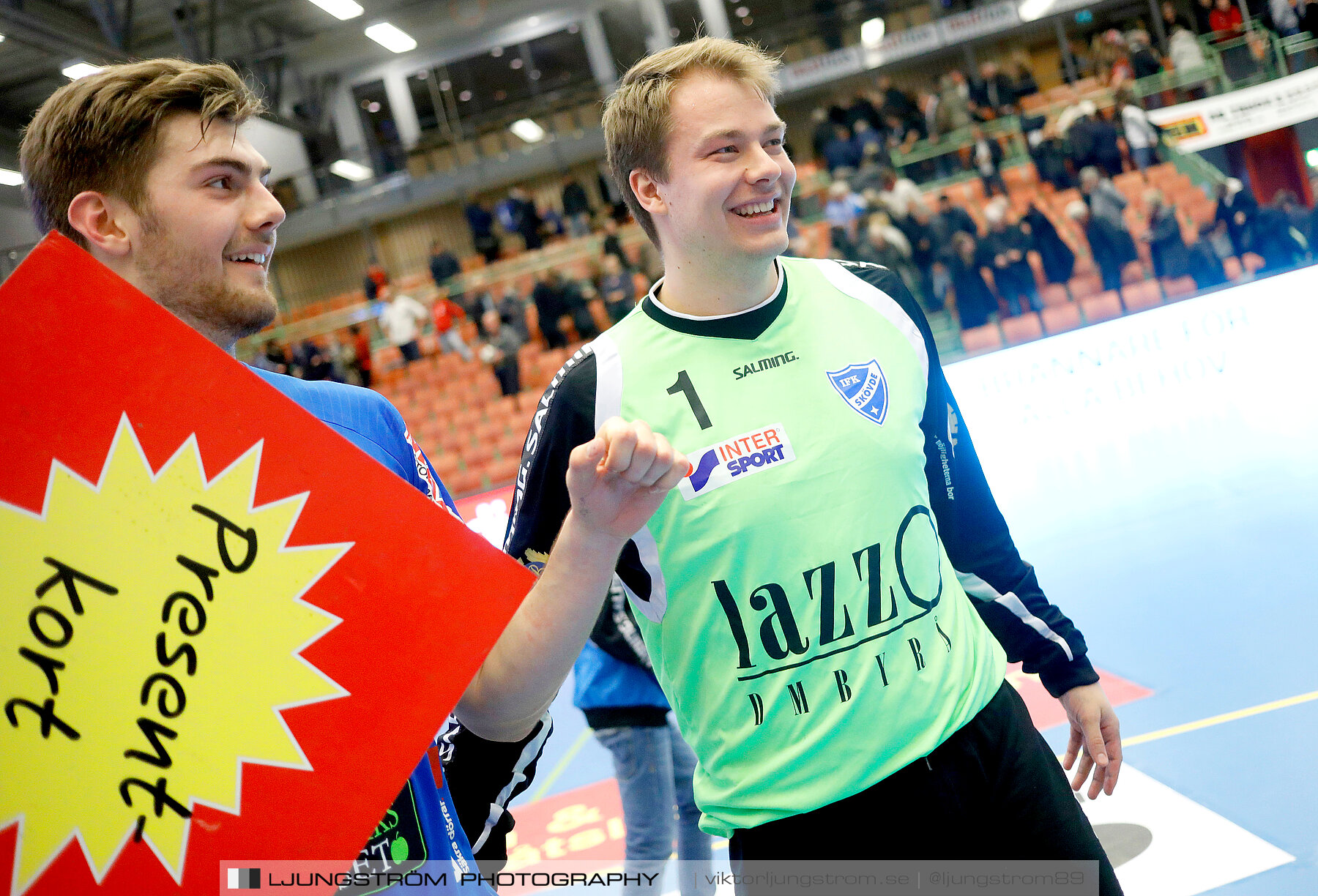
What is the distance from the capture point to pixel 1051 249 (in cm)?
1202

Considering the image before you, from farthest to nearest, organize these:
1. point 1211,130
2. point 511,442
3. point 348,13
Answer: point 348,13, point 1211,130, point 511,442

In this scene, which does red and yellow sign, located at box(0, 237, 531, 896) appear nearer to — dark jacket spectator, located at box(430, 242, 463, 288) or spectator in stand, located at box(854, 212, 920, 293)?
spectator in stand, located at box(854, 212, 920, 293)

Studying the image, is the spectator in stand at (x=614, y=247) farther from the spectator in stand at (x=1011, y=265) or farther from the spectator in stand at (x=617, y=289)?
the spectator in stand at (x=1011, y=265)

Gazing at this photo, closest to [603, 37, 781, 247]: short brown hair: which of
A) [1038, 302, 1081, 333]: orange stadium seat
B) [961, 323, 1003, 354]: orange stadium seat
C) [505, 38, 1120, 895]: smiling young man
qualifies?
[505, 38, 1120, 895]: smiling young man

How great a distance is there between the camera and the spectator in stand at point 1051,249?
472 inches

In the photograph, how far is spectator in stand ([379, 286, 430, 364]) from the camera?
15.4m

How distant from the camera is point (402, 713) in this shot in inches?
44.0

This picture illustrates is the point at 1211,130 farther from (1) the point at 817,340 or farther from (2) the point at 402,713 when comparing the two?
(2) the point at 402,713

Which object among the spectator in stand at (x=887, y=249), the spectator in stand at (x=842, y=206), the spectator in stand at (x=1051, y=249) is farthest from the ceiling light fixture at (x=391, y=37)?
the spectator in stand at (x=1051, y=249)

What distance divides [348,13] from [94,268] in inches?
796

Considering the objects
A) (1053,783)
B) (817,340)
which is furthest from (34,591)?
(1053,783)

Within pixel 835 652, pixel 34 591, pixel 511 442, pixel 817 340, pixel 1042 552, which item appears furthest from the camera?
pixel 511 442

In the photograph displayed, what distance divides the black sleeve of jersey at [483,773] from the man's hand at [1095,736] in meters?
0.99

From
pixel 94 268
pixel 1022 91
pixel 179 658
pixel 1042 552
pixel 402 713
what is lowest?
pixel 1042 552
